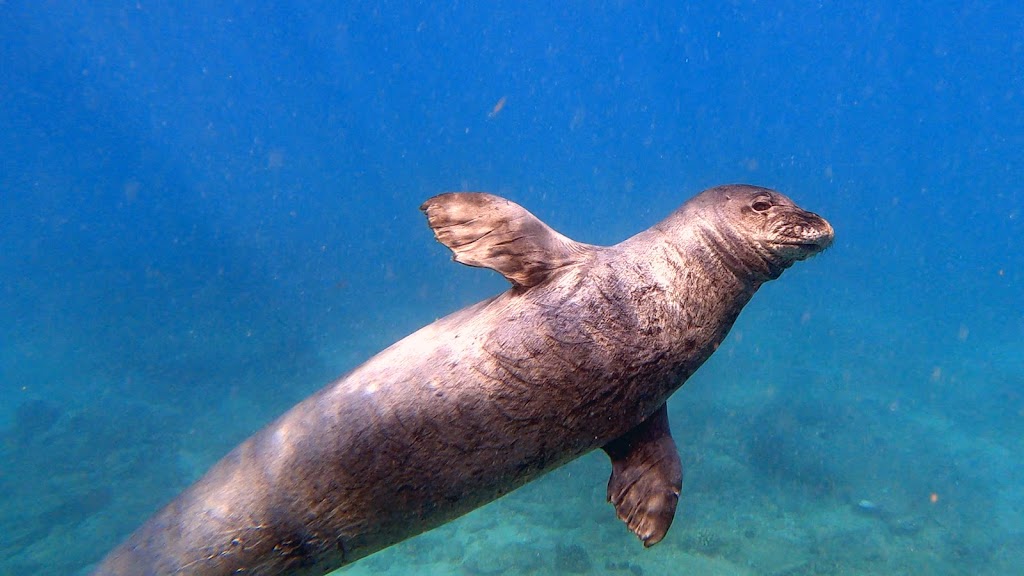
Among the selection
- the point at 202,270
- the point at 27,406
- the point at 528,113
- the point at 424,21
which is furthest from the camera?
the point at 528,113

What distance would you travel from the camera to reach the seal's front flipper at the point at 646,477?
322 centimetres

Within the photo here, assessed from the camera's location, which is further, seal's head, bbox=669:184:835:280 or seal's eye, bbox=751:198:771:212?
seal's eye, bbox=751:198:771:212

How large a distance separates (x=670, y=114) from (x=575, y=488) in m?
131

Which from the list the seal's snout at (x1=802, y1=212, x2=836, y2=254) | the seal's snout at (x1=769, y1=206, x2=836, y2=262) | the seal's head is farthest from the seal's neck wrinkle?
the seal's snout at (x1=802, y1=212, x2=836, y2=254)

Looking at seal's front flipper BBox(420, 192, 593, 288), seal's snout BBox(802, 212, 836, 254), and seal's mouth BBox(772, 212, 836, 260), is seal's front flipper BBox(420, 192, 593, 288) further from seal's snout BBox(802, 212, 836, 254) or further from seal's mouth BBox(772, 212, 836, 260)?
seal's snout BBox(802, 212, 836, 254)

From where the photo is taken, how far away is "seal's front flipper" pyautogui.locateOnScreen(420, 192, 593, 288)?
10.6 feet

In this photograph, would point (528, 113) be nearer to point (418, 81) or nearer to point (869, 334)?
point (418, 81)

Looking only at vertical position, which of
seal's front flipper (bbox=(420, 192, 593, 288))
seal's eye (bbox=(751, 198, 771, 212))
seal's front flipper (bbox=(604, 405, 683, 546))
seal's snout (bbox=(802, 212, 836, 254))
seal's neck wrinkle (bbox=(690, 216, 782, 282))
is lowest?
seal's front flipper (bbox=(604, 405, 683, 546))

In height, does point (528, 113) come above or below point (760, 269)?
above

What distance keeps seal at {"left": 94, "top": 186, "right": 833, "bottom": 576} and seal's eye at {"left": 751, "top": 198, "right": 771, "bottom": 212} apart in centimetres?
1

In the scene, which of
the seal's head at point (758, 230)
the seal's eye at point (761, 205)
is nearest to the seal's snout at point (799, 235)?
the seal's head at point (758, 230)

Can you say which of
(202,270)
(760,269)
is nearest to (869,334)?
(760,269)

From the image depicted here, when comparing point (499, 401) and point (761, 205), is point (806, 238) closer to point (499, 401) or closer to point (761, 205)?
point (761, 205)

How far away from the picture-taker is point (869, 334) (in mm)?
29250
